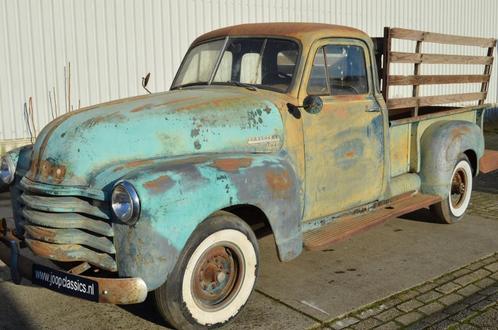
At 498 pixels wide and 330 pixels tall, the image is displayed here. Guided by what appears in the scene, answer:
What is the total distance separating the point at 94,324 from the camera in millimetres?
3736

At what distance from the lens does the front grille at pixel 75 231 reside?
321 cm

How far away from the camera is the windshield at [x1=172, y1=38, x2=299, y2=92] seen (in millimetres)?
4422

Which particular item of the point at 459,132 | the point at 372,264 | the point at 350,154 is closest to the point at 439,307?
the point at 372,264

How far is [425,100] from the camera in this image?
591cm

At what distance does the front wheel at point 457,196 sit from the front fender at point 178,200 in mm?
2796

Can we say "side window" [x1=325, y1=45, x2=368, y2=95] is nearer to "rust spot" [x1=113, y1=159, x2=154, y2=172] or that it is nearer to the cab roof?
the cab roof

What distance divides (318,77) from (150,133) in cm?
157

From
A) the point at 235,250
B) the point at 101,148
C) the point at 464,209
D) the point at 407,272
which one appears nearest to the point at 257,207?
the point at 235,250

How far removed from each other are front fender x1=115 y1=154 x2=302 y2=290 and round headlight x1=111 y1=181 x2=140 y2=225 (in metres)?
0.03

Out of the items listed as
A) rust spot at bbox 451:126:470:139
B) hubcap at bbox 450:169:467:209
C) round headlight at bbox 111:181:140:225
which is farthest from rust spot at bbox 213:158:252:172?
hubcap at bbox 450:169:467:209

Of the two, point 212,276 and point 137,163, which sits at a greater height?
point 137,163

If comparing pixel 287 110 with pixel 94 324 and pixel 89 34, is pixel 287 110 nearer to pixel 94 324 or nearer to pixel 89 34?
pixel 94 324

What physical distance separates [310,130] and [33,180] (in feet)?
6.61

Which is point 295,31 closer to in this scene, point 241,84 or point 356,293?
point 241,84
